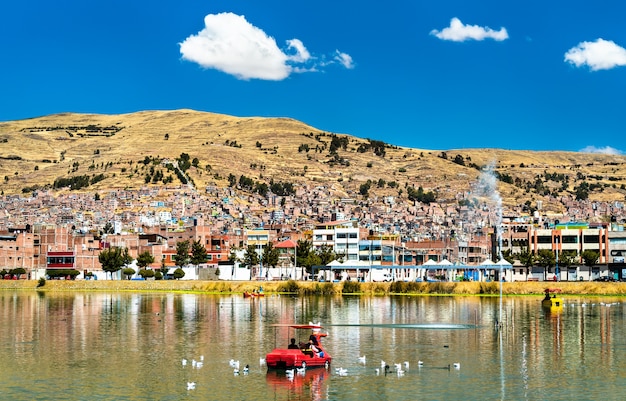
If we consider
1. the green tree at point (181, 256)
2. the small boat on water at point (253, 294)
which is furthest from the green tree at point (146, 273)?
the small boat on water at point (253, 294)

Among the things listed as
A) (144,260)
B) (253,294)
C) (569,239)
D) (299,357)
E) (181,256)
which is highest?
(569,239)

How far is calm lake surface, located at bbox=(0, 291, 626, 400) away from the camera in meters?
47.2

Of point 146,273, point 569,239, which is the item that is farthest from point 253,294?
point 569,239

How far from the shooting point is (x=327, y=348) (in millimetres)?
64438

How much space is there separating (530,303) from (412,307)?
19140 mm

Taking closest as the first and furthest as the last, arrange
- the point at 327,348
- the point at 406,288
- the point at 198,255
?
the point at 327,348, the point at 406,288, the point at 198,255

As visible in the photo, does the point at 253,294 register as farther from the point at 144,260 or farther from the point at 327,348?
the point at 327,348

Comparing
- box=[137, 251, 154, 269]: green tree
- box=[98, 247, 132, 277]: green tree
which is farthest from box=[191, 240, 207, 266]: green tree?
box=[98, 247, 132, 277]: green tree

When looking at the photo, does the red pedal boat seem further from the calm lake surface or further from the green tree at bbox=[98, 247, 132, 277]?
the green tree at bbox=[98, 247, 132, 277]

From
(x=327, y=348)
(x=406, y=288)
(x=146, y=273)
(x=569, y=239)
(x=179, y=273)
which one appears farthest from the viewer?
(x=569, y=239)

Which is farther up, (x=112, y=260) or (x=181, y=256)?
(x=181, y=256)

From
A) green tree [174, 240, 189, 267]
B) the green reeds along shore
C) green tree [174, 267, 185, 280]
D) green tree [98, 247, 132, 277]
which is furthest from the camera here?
green tree [174, 240, 189, 267]

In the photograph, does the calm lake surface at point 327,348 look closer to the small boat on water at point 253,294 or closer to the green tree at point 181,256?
the small boat on water at point 253,294

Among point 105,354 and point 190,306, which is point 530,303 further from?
point 105,354
